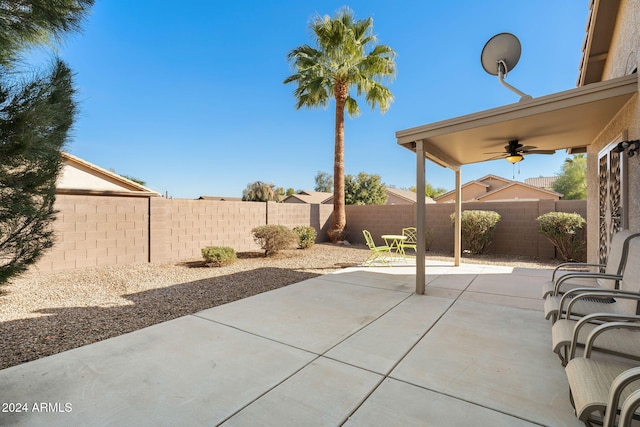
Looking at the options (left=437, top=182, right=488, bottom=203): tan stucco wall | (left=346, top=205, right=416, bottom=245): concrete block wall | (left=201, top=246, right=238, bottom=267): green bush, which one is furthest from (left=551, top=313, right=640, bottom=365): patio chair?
(left=437, top=182, right=488, bottom=203): tan stucco wall

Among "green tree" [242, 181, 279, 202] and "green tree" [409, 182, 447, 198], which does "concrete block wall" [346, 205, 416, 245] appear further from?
"green tree" [409, 182, 447, 198]

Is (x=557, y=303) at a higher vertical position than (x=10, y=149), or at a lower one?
lower

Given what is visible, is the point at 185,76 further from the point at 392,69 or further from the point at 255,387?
the point at 255,387

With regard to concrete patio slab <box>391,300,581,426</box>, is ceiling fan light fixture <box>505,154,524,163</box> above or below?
above

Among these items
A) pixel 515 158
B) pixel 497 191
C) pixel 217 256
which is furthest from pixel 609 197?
pixel 497 191

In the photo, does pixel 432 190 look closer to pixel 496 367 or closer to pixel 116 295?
pixel 116 295

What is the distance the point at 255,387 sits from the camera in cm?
238

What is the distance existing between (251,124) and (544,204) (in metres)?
18.9

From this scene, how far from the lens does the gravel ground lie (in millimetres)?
3432

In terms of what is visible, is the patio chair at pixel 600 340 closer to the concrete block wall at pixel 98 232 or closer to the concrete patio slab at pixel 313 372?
the concrete patio slab at pixel 313 372

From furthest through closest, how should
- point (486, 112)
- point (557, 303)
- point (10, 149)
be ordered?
point (486, 112), point (557, 303), point (10, 149)

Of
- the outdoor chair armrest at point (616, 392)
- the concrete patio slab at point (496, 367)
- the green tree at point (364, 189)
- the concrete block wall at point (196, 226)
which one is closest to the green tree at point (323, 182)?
Answer: the green tree at point (364, 189)

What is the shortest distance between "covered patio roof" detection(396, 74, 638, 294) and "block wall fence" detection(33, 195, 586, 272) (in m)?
3.83

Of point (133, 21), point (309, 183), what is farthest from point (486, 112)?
point (309, 183)
